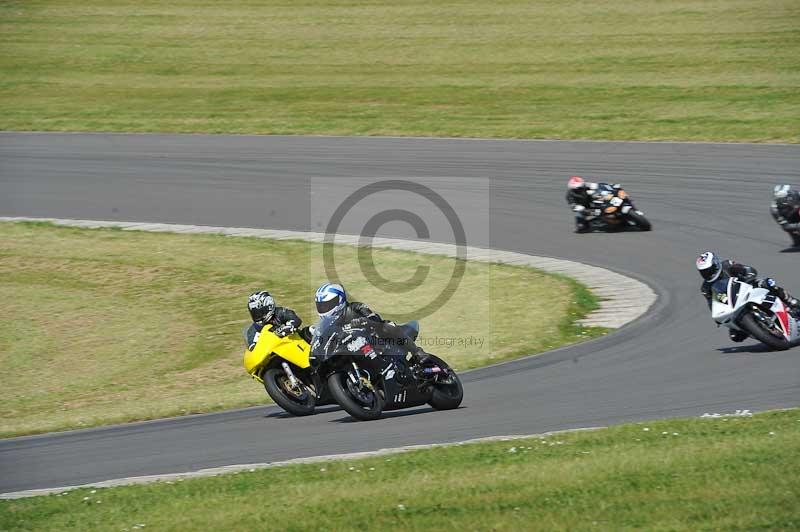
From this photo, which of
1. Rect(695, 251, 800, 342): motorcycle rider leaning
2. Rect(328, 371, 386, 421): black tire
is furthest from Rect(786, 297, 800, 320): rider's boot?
Rect(328, 371, 386, 421): black tire

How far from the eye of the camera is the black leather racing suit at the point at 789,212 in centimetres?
1909

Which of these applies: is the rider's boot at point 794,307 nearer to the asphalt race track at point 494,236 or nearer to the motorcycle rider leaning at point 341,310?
the asphalt race track at point 494,236

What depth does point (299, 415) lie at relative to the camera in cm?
1285

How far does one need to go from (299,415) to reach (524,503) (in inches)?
199

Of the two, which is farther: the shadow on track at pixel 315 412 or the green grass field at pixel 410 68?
the green grass field at pixel 410 68

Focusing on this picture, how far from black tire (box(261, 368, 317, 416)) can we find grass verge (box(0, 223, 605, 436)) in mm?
1428

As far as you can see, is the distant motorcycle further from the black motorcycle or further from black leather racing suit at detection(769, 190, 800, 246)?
the black motorcycle

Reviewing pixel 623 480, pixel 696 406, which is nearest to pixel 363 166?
pixel 696 406

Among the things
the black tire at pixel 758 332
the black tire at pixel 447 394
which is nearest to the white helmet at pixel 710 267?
the black tire at pixel 758 332

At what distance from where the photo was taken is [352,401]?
11.8 meters

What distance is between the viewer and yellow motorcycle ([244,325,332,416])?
12625mm

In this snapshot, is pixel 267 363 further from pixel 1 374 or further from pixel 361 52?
pixel 361 52

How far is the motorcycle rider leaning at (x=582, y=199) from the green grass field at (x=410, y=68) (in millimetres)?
8833

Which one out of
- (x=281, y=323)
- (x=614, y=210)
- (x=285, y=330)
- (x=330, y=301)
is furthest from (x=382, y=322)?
(x=614, y=210)
